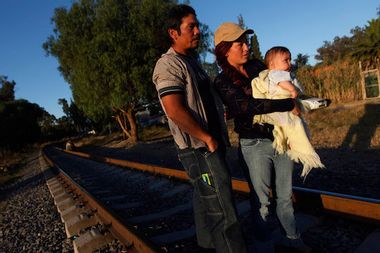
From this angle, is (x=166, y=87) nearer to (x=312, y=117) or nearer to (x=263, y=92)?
(x=263, y=92)

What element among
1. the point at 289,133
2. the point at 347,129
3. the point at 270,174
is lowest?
the point at 347,129

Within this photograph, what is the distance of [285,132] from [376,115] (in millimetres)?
10357

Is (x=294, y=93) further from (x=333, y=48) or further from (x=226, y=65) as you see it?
(x=333, y=48)

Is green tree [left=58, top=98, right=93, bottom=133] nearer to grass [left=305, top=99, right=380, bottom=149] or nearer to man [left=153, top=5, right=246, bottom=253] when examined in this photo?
grass [left=305, top=99, right=380, bottom=149]

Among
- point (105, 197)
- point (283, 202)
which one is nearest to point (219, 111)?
point (283, 202)

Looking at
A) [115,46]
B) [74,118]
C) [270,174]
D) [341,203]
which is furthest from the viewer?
[74,118]

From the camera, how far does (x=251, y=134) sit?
2.99 metres

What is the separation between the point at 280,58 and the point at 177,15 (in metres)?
0.89

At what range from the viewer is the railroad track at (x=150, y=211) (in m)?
3.97

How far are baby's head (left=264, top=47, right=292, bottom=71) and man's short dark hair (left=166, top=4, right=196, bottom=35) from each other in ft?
2.44

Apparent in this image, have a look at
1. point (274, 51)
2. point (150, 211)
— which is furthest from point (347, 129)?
point (274, 51)

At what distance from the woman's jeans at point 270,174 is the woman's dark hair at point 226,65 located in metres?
0.51

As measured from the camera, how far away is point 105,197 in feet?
25.2

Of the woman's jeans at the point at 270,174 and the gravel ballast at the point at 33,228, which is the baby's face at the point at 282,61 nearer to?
the woman's jeans at the point at 270,174
